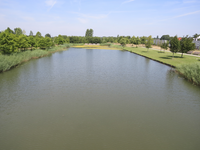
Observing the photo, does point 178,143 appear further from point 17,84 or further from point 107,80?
point 17,84

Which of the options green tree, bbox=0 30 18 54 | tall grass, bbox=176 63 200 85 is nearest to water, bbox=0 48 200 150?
tall grass, bbox=176 63 200 85

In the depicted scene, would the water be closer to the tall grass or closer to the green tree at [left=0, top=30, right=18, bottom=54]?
the tall grass

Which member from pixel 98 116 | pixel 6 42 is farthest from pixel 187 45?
pixel 6 42

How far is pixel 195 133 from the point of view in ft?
25.7

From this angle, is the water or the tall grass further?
the tall grass

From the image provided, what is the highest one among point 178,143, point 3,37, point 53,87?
point 3,37

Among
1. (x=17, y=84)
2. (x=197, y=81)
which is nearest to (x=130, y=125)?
(x=197, y=81)

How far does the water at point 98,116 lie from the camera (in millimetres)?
7066

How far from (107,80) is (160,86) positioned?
5.78m

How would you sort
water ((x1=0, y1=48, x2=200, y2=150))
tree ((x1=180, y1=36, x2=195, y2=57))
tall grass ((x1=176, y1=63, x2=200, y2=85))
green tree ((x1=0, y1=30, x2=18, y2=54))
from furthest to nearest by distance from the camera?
tree ((x1=180, y1=36, x2=195, y2=57))
green tree ((x1=0, y1=30, x2=18, y2=54))
tall grass ((x1=176, y1=63, x2=200, y2=85))
water ((x1=0, y1=48, x2=200, y2=150))

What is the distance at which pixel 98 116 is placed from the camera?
9.26 metres

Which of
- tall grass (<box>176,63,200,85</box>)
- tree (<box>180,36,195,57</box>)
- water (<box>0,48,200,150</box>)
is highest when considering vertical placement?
tree (<box>180,36,195,57</box>)

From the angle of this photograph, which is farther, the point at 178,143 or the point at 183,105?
the point at 183,105

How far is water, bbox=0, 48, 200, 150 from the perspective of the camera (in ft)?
23.2
